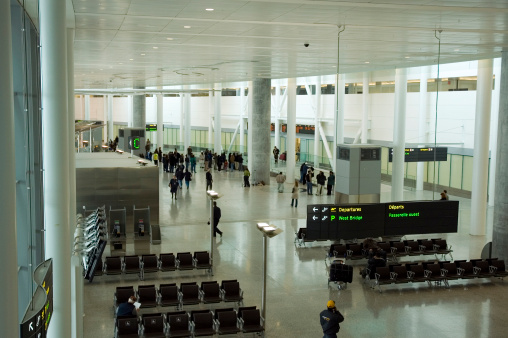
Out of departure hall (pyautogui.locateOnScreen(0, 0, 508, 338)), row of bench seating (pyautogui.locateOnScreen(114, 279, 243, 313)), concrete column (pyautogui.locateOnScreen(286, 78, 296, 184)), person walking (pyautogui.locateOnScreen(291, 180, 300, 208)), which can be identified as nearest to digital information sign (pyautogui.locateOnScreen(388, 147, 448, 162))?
departure hall (pyautogui.locateOnScreen(0, 0, 508, 338))

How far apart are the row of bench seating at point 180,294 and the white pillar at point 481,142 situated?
11.8 m

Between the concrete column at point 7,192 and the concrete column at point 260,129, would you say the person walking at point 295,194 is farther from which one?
the concrete column at point 7,192

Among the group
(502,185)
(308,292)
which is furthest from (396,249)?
(308,292)

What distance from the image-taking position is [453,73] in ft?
102

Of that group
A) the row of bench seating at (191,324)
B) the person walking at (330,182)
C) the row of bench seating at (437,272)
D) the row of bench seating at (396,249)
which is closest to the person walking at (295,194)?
the person walking at (330,182)

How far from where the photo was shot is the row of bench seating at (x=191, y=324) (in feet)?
38.3

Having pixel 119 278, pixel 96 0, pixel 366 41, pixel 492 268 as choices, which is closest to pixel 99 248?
pixel 119 278

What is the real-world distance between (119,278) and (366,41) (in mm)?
9374

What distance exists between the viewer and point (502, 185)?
723 inches

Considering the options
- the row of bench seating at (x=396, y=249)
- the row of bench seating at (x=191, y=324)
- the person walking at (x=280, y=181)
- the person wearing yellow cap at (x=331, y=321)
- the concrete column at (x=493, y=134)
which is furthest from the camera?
the person walking at (x=280, y=181)

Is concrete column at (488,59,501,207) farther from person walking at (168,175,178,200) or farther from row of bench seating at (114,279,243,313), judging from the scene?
row of bench seating at (114,279,243,313)

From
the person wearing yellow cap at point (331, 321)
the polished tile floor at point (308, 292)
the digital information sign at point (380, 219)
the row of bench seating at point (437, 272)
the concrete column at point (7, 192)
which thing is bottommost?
the polished tile floor at point (308, 292)

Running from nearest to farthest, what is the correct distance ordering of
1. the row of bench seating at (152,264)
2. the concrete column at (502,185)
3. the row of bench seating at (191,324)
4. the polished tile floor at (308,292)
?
the row of bench seating at (191,324)
the polished tile floor at (308,292)
the row of bench seating at (152,264)
the concrete column at (502,185)

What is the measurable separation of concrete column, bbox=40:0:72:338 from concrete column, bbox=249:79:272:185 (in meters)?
25.9
